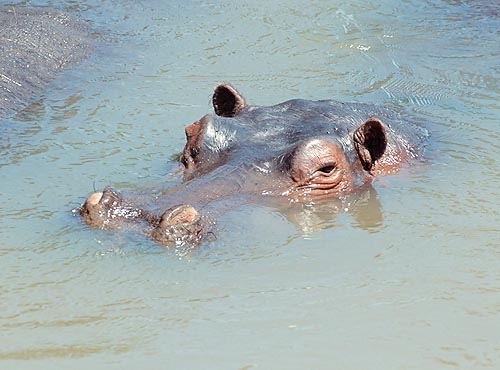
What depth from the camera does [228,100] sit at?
6984mm

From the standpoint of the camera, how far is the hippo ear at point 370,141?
6258mm

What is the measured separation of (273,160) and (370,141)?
73 centimetres

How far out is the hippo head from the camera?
233 inches

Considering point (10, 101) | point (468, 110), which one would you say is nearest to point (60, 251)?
point (10, 101)

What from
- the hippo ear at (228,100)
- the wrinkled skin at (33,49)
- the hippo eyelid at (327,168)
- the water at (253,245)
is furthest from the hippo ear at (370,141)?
the wrinkled skin at (33,49)

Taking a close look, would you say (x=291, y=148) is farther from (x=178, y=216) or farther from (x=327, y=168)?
(x=178, y=216)

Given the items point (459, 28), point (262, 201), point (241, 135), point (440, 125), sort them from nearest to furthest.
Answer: point (262, 201) → point (241, 135) → point (440, 125) → point (459, 28)

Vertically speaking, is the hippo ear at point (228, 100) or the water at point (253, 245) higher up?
the hippo ear at point (228, 100)

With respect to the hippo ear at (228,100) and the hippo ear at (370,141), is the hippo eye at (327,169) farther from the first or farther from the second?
the hippo ear at (228,100)

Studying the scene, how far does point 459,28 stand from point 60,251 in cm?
642

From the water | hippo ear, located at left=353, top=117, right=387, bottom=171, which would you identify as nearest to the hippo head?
hippo ear, located at left=353, top=117, right=387, bottom=171

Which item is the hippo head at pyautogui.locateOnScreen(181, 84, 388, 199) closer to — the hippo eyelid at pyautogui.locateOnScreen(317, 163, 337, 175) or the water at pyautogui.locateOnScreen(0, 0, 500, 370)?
the hippo eyelid at pyautogui.locateOnScreen(317, 163, 337, 175)

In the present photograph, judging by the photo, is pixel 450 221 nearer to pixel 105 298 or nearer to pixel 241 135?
pixel 241 135

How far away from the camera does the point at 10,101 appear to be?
828 centimetres
